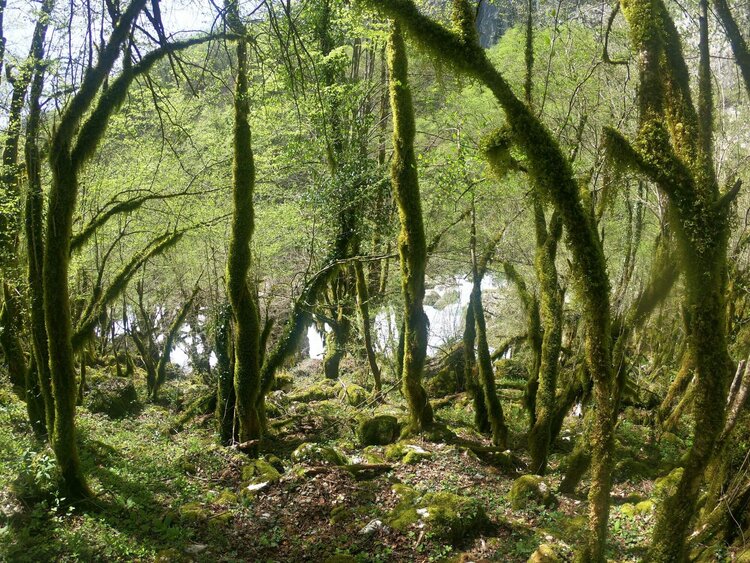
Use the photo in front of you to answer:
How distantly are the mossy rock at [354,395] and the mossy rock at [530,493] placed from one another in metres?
6.71

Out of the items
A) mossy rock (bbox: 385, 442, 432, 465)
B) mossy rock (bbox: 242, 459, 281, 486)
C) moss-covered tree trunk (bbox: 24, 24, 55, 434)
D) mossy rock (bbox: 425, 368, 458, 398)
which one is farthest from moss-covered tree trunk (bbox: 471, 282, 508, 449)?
moss-covered tree trunk (bbox: 24, 24, 55, 434)

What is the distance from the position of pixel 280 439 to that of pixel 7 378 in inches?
233

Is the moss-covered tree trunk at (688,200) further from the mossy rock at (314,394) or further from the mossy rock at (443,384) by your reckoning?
the mossy rock at (314,394)

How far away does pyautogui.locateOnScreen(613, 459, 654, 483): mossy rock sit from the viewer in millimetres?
8875

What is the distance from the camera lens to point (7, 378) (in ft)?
39.0

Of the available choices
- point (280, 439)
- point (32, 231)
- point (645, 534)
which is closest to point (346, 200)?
point (280, 439)

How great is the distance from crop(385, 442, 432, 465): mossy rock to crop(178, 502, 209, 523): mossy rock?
3.18 meters

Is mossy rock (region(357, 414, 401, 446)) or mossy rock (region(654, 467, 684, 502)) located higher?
mossy rock (region(357, 414, 401, 446))

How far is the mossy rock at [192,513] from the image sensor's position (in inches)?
260

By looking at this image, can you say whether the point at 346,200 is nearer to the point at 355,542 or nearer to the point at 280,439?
the point at 280,439

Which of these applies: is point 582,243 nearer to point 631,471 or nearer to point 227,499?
point 227,499

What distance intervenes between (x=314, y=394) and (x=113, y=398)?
16.3 feet

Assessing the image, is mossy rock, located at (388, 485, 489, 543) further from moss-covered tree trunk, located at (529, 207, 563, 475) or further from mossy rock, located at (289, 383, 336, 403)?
mossy rock, located at (289, 383, 336, 403)

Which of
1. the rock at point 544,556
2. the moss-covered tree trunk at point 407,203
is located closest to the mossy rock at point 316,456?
the moss-covered tree trunk at point 407,203
